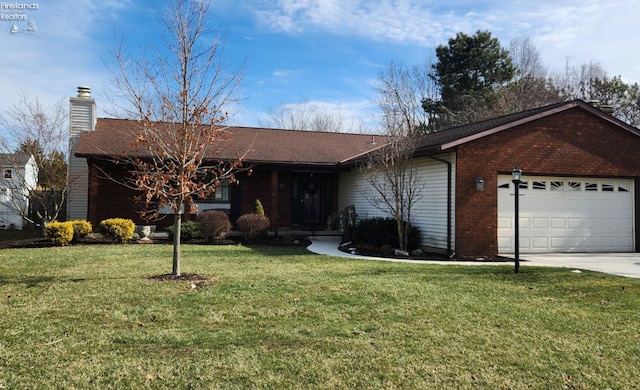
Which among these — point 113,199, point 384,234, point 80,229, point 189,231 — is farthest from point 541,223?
point 113,199

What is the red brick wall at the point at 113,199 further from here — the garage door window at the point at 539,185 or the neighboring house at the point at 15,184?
the garage door window at the point at 539,185

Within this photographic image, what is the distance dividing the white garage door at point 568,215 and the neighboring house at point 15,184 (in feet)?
48.6

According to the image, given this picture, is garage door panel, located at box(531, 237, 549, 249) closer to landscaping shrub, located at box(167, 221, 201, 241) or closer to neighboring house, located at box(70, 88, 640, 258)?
neighboring house, located at box(70, 88, 640, 258)

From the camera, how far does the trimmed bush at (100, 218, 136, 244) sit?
14.1 metres

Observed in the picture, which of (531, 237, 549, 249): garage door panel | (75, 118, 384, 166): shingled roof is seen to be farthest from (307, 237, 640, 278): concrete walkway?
(75, 118, 384, 166): shingled roof

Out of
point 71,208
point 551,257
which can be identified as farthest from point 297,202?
point 551,257

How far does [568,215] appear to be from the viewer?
13.5m

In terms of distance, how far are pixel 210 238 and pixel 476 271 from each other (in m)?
8.47

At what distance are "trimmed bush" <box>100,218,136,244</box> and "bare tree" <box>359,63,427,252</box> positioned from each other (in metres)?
7.35

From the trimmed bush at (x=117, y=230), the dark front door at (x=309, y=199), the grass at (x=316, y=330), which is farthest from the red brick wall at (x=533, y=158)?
the trimmed bush at (x=117, y=230)

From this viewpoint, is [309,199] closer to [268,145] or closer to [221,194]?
[268,145]

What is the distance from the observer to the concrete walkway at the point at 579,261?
10.0 metres

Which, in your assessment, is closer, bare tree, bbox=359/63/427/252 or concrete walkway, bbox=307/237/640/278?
concrete walkway, bbox=307/237/640/278

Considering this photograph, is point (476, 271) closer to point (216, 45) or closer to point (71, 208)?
point (216, 45)
